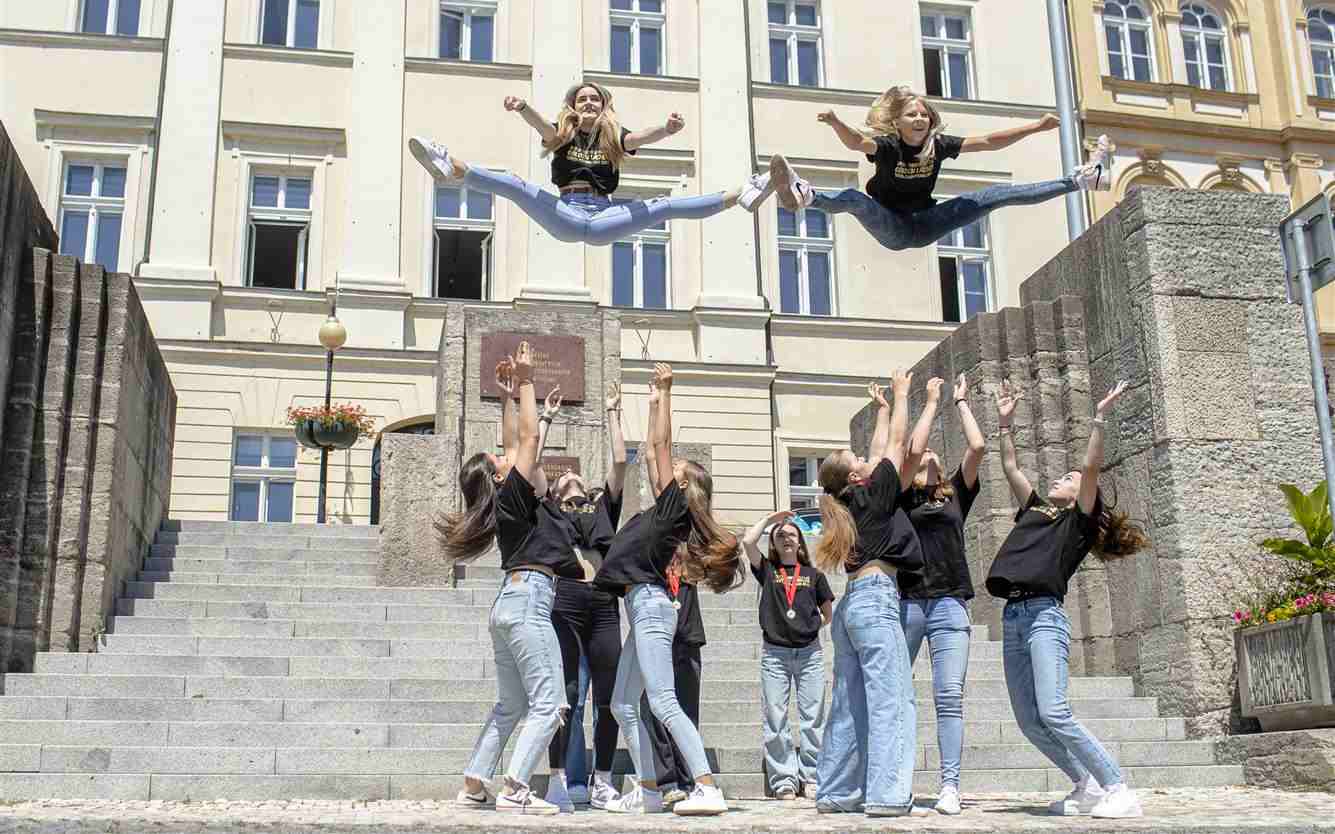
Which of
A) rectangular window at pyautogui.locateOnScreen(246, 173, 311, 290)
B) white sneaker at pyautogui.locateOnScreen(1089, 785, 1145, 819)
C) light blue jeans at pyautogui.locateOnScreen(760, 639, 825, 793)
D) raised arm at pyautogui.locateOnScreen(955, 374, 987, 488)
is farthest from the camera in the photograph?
rectangular window at pyautogui.locateOnScreen(246, 173, 311, 290)

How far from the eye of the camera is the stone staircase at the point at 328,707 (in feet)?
27.3

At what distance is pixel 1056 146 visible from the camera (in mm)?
27188

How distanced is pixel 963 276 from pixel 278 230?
40.5 feet

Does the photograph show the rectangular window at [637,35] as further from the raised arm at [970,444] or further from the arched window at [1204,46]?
the raised arm at [970,444]

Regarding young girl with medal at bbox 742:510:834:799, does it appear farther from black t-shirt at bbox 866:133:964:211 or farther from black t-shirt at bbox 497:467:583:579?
black t-shirt at bbox 866:133:964:211

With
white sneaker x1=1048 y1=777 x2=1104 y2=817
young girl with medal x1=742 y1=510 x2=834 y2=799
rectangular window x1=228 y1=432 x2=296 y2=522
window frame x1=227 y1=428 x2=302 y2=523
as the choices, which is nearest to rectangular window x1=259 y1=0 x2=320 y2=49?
window frame x1=227 y1=428 x2=302 y2=523

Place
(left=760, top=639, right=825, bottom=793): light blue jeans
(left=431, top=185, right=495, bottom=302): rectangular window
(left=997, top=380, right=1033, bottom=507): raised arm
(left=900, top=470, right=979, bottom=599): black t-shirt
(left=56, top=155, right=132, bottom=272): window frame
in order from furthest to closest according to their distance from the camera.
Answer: (left=431, top=185, right=495, bottom=302): rectangular window
(left=56, top=155, right=132, bottom=272): window frame
(left=760, top=639, right=825, bottom=793): light blue jeans
(left=997, top=380, right=1033, bottom=507): raised arm
(left=900, top=470, right=979, bottom=599): black t-shirt

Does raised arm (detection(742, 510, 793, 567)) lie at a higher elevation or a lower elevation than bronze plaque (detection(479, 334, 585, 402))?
lower

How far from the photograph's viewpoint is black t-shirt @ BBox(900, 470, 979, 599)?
7469mm

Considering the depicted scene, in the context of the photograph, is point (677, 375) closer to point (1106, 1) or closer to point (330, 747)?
point (1106, 1)

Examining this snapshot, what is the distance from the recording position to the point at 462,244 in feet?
81.3

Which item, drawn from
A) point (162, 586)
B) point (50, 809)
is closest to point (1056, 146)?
point (162, 586)

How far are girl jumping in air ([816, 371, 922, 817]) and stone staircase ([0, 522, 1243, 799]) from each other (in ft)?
5.49

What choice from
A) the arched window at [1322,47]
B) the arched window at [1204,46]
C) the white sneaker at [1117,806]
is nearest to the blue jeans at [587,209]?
the white sneaker at [1117,806]
